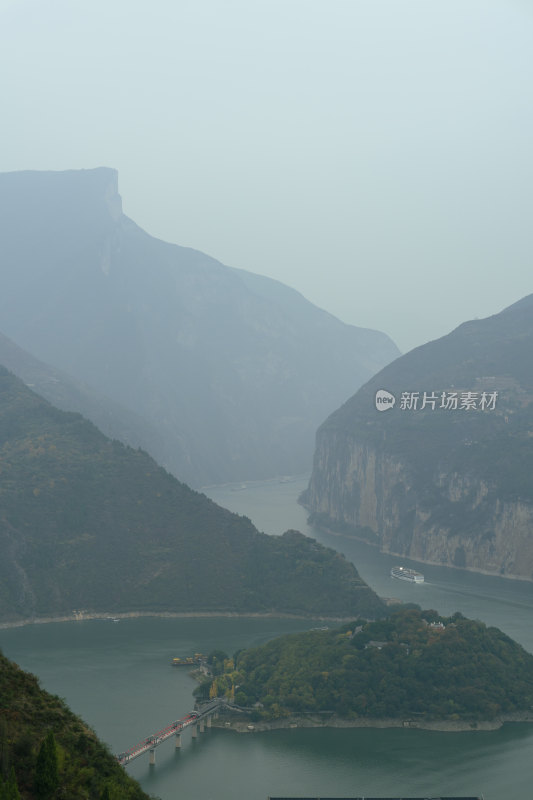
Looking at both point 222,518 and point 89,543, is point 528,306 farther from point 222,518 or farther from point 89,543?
point 89,543

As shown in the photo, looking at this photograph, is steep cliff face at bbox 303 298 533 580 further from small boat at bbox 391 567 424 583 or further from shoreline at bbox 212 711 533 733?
shoreline at bbox 212 711 533 733

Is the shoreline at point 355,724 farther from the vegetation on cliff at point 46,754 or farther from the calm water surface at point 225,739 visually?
the vegetation on cliff at point 46,754

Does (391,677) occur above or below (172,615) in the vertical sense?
above

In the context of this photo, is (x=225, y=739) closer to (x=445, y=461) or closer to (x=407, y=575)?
(x=407, y=575)

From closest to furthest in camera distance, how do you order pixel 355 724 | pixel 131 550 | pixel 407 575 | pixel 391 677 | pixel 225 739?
pixel 225 739 < pixel 355 724 < pixel 391 677 < pixel 131 550 < pixel 407 575

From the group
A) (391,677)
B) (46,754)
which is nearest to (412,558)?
(391,677)

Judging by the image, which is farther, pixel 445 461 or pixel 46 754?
pixel 445 461
